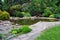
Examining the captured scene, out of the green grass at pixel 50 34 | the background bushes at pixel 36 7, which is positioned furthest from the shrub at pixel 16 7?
the green grass at pixel 50 34

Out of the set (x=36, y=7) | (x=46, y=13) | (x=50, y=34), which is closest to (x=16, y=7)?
(x=36, y=7)

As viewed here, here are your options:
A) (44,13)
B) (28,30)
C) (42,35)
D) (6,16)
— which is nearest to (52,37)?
(42,35)

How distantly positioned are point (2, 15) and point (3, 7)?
2508 millimetres

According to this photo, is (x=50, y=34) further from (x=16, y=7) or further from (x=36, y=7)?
(x=16, y=7)

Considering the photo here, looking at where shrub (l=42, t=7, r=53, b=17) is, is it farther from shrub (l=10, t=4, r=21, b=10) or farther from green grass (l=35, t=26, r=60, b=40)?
green grass (l=35, t=26, r=60, b=40)

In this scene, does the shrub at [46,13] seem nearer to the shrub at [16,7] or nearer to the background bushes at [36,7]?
the background bushes at [36,7]

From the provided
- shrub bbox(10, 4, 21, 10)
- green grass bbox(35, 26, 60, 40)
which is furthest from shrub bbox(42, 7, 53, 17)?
green grass bbox(35, 26, 60, 40)

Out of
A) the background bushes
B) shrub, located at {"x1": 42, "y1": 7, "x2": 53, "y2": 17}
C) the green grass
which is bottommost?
shrub, located at {"x1": 42, "y1": 7, "x2": 53, "y2": 17}

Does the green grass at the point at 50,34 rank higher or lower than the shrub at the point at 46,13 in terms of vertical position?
higher

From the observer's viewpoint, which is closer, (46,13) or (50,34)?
(50,34)

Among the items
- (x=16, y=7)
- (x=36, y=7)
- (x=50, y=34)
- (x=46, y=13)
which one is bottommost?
(x=46, y=13)

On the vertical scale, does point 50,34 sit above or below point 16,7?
above

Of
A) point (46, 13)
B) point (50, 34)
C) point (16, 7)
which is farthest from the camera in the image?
point (16, 7)

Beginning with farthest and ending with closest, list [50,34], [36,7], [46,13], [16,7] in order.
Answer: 1. [16,7]
2. [36,7]
3. [46,13]
4. [50,34]
